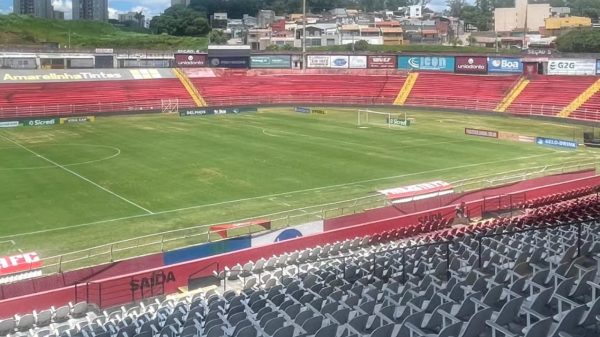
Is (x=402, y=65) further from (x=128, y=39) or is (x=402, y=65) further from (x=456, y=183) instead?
(x=128, y=39)

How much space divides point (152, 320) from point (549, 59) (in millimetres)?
63780

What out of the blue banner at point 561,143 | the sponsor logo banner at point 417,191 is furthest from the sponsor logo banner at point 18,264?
the blue banner at point 561,143

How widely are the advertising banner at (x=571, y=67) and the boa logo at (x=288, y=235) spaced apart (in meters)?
51.5

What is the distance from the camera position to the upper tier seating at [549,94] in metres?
61.8

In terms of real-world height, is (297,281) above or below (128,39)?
below

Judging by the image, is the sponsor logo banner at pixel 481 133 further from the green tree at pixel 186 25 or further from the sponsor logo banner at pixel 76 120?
the green tree at pixel 186 25

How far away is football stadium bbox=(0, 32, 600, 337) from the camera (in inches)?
448

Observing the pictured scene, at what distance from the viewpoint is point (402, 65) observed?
7850 cm

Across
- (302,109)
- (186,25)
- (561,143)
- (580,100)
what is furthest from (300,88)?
(186,25)

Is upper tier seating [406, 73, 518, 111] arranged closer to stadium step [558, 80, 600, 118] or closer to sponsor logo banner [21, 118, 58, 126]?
stadium step [558, 80, 600, 118]

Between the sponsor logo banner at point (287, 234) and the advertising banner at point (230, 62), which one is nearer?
the sponsor logo banner at point (287, 234)

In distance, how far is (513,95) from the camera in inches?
2623

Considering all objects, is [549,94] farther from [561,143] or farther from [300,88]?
[300,88]

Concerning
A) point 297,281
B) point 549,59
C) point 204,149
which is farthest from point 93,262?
point 549,59
